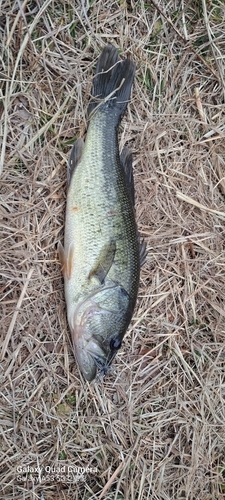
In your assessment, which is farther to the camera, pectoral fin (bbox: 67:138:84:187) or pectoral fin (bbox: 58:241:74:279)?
pectoral fin (bbox: 67:138:84:187)

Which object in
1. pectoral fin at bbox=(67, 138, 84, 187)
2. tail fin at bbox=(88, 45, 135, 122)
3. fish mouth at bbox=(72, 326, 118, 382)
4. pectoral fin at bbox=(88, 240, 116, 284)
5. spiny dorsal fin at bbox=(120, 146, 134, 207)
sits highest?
tail fin at bbox=(88, 45, 135, 122)

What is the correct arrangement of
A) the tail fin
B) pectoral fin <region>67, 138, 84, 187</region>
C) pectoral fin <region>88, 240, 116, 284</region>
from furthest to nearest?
the tail fin
pectoral fin <region>67, 138, 84, 187</region>
pectoral fin <region>88, 240, 116, 284</region>

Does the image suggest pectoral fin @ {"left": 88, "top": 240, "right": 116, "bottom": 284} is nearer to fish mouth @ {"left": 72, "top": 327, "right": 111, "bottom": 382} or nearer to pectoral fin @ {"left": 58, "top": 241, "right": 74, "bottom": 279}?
pectoral fin @ {"left": 58, "top": 241, "right": 74, "bottom": 279}

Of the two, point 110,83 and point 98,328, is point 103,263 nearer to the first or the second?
point 98,328

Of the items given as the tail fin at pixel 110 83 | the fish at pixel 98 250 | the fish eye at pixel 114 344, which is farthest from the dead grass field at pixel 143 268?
the fish eye at pixel 114 344

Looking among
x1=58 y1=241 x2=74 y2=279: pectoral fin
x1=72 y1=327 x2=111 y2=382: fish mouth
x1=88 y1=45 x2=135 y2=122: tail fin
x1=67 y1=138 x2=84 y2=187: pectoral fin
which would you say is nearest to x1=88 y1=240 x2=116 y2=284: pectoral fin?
x1=58 y1=241 x2=74 y2=279: pectoral fin

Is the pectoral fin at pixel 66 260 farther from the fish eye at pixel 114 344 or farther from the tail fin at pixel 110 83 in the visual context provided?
the tail fin at pixel 110 83

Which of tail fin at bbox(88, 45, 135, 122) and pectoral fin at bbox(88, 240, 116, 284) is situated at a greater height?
tail fin at bbox(88, 45, 135, 122)
